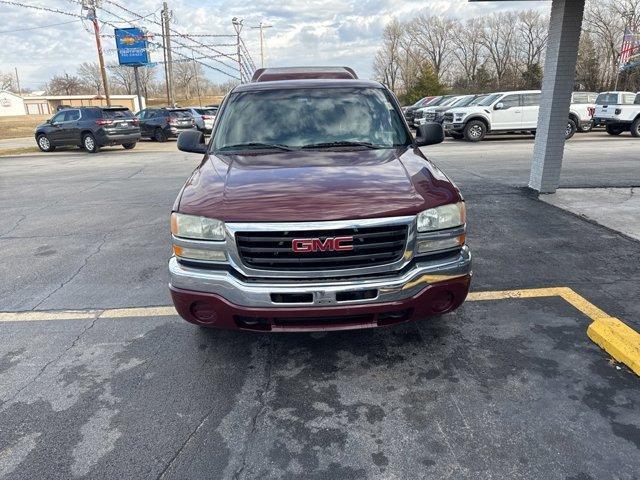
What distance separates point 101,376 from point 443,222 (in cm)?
248

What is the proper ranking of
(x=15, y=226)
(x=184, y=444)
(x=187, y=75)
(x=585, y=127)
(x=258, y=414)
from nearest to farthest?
(x=184, y=444) < (x=258, y=414) < (x=15, y=226) < (x=585, y=127) < (x=187, y=75)

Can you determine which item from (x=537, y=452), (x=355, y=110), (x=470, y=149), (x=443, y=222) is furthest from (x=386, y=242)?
(x=470, y=149)

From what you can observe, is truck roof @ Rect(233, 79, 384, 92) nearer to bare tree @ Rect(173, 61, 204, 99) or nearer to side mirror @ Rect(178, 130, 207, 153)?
side mirror @ Rect(178, 130, 207, 153)

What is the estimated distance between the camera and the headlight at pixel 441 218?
2.90 metres

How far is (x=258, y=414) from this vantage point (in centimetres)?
273

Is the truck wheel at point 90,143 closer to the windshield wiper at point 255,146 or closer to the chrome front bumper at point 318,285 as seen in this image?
the windshield wiper at point 255,146

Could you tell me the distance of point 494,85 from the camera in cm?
6838

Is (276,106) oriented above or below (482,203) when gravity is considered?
above

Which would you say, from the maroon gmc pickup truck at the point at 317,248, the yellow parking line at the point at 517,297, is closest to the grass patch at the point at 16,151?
the yellow parking line at the point at 517,297

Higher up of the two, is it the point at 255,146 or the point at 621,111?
the point at 255,146

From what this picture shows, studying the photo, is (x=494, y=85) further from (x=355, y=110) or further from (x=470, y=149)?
(x=355, y=110)

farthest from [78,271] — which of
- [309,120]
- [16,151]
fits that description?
[16,151]

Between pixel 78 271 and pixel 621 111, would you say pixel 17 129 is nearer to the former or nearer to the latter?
pixel 78 271

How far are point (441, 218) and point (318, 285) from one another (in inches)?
35.4
